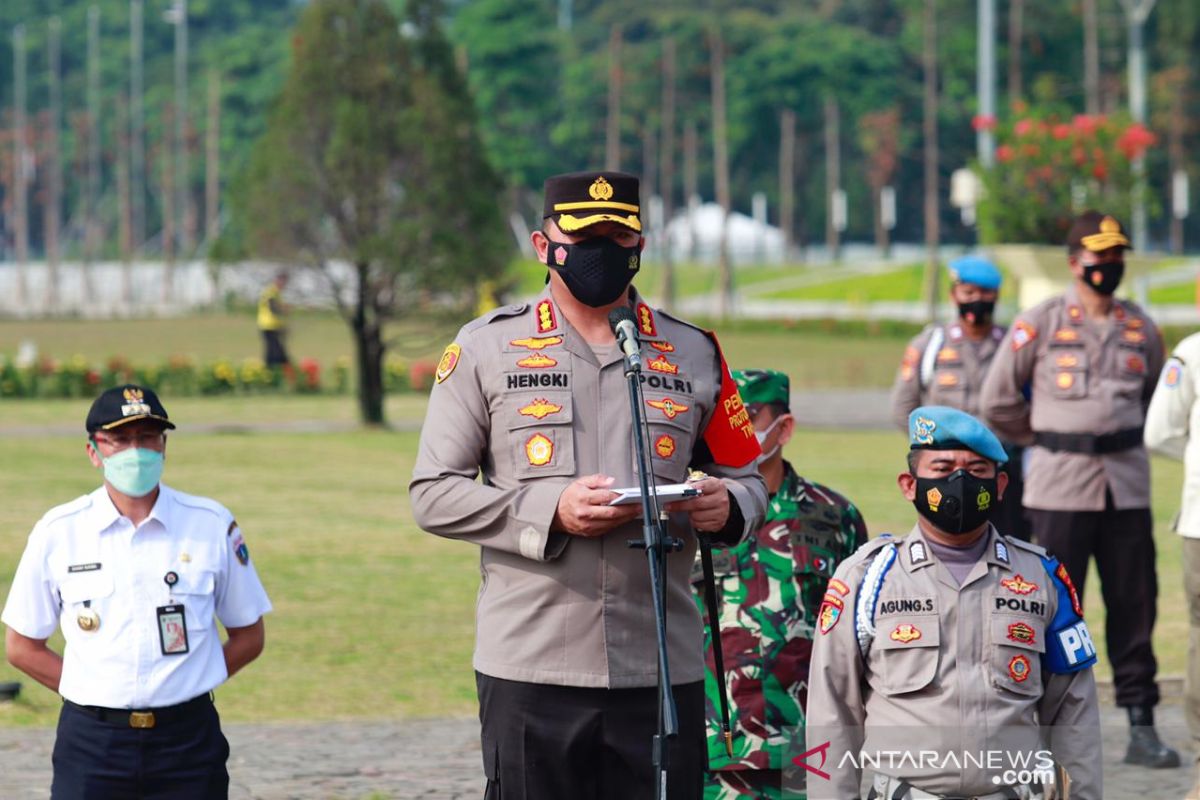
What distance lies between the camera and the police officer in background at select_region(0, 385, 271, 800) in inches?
203

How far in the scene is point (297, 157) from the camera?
→ 24.5 metres

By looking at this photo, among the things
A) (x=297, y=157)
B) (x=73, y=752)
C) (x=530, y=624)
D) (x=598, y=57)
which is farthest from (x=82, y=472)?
(x=598, y=57)

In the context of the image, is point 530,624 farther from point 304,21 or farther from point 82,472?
point 304,21

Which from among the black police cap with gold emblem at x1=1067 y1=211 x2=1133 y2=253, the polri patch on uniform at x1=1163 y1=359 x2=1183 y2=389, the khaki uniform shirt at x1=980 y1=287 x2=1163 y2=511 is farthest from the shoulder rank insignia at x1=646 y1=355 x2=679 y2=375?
the khaki uniform shirt at x1=980 y1=287 x2=1163 y2=511

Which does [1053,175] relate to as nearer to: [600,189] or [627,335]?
[600,189]

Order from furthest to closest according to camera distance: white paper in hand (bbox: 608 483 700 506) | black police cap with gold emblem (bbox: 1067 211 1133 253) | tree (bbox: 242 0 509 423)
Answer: tree (bbox: 242 0 509 423) → black police cap with gold emblem (bbox: 1067 211 1133 253) → white paper in hand (bbox: 608 483 700 506)

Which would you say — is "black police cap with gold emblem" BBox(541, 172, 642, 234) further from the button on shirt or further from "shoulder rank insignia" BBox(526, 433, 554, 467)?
the button on shirt

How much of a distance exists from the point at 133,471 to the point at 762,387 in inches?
70.2

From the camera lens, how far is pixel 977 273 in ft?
32.7

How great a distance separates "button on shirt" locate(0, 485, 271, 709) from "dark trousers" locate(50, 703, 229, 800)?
2.8 inches

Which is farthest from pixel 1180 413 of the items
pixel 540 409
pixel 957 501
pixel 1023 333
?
pixel 540 409

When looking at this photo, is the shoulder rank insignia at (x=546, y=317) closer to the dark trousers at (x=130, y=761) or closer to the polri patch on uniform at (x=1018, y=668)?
the polri patch on uniform at (x=1018, y=668)

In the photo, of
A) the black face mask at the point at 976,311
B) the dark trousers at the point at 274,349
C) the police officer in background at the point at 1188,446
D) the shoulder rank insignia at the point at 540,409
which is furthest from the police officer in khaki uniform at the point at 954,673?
the dark trousers at the point at 274,349

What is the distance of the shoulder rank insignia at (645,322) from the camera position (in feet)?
14.7
